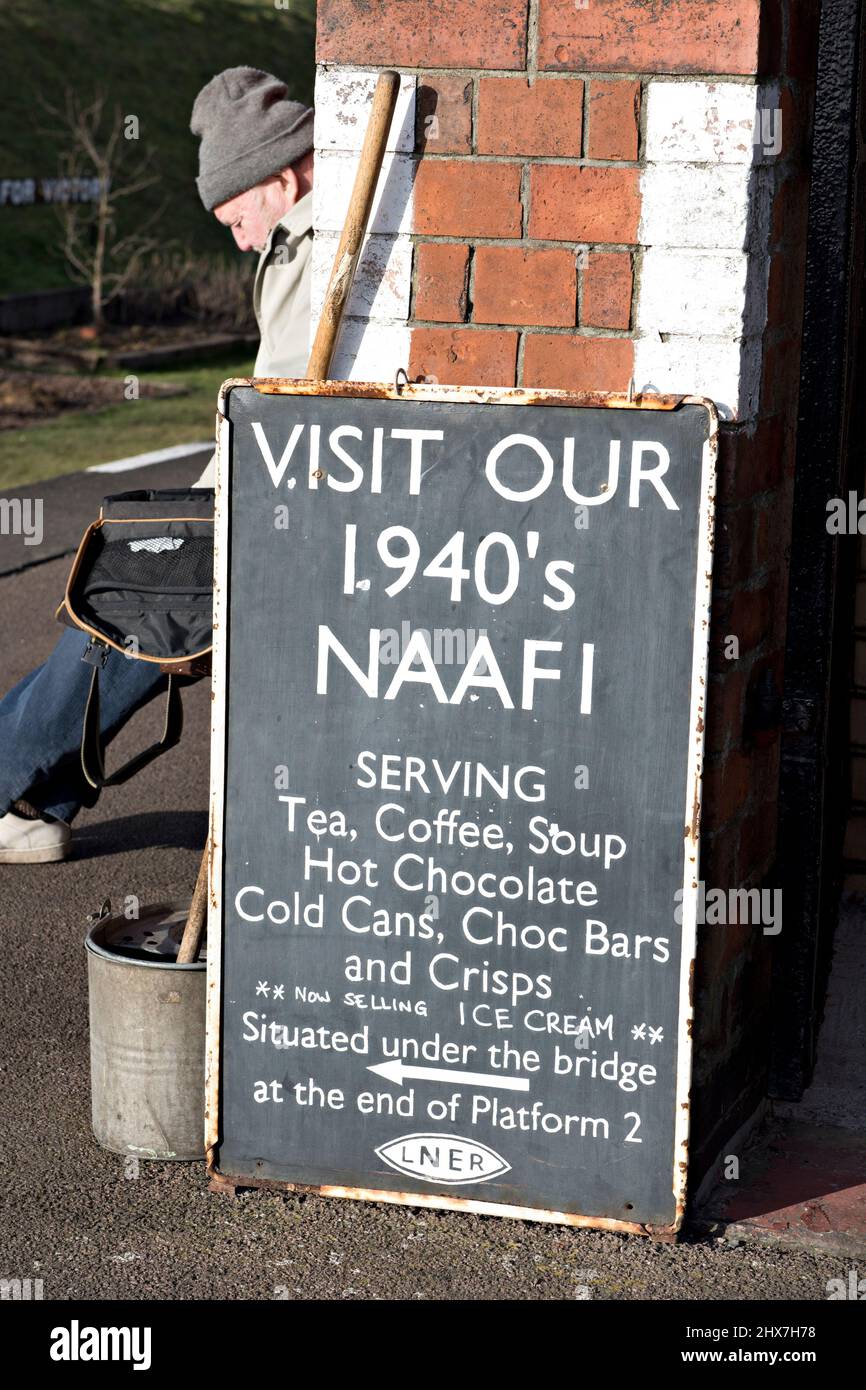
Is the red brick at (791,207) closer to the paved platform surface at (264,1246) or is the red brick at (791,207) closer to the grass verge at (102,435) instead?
the paved platform surface at (264,1246)

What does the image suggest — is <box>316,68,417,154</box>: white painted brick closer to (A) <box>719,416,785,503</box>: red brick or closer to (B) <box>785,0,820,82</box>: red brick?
(B) <box>785,0,820,82</box>: red brick

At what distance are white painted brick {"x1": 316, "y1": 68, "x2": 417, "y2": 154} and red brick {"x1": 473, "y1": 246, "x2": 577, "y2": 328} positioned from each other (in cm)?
25

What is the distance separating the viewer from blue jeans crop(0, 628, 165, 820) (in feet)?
14.4

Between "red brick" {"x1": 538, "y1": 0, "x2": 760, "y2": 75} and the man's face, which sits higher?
"red brick" {"x1": 538, "y1": 0, "x2": 760, "y2": 75}

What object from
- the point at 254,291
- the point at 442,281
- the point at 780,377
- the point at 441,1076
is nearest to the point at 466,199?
the point at 442,281

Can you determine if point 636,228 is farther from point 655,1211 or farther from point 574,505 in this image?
point 655,1211

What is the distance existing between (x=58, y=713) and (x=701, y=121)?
2.28 metres

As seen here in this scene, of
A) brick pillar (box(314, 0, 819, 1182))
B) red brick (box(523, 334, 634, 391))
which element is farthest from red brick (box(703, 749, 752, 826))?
red brick (box(523, 334, 634, 391))

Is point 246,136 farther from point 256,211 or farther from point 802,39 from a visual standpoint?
point 802,39

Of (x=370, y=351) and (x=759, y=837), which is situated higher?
(x=370, y=351)

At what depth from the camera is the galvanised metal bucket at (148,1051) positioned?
11.2 ft

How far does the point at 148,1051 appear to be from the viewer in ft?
11.3

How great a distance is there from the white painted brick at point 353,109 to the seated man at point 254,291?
1.05 m
